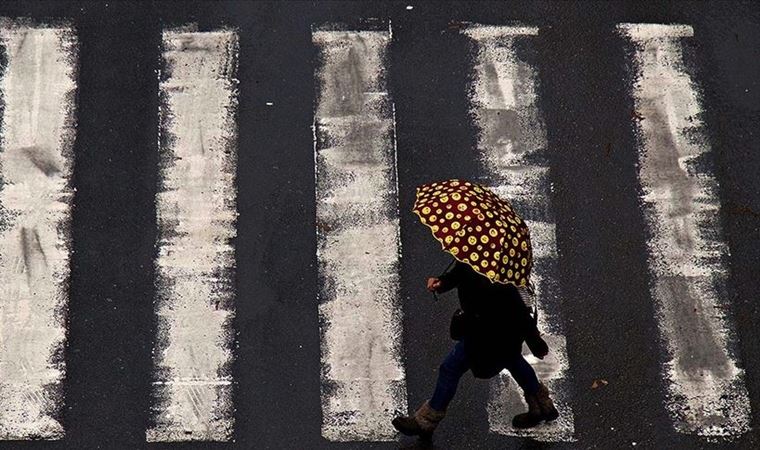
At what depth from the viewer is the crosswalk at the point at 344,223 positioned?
397 inches

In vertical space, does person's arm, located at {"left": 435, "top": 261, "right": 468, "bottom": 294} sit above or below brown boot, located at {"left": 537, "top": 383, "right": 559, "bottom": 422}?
above

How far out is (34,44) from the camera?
11.6m

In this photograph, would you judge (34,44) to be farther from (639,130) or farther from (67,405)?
(639,130)

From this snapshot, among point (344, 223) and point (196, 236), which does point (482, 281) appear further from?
point (196, 236)

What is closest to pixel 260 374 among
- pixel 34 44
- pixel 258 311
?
pixel 258 311

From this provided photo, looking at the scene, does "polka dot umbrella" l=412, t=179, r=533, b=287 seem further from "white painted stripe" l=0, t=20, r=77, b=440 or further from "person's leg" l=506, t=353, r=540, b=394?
"white painted stripe" l=0, t=20, r=77, b=440

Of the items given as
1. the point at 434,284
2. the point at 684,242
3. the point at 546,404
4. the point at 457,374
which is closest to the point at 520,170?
Answer: the point at 684,242

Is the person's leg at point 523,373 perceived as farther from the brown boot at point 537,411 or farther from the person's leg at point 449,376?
the person's leg at point 449,376

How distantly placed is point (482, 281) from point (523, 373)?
3.39 ft

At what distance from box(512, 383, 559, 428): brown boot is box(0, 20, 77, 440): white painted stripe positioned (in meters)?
3.15

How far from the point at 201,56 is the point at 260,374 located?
2.82 m

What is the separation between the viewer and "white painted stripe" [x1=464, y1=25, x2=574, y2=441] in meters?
10.1

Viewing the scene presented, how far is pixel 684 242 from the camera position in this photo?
1085cm

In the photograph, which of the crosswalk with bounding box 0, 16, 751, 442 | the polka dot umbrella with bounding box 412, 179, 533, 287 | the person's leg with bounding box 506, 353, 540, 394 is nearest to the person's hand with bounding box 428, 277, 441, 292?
the polka dot umbrella with bounding box 412, 179, 533, 287
